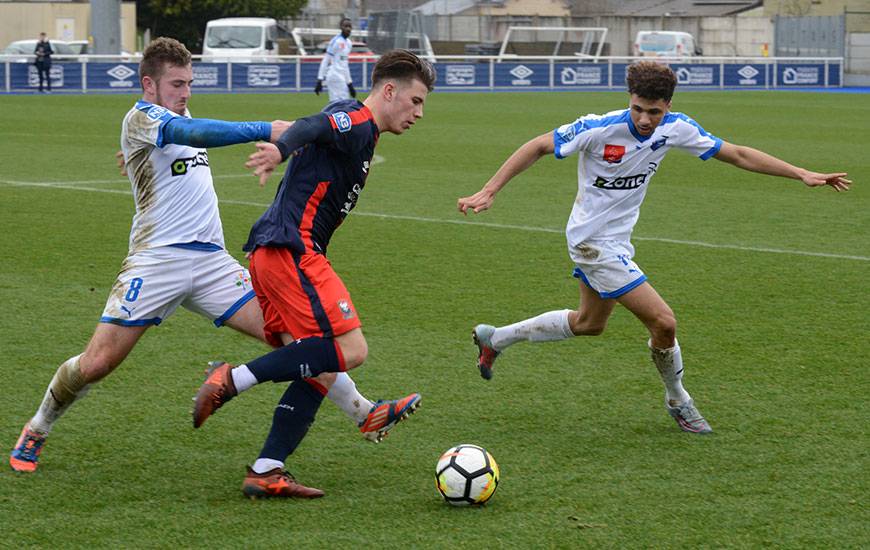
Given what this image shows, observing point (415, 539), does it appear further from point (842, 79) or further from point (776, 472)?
point (842, 79)

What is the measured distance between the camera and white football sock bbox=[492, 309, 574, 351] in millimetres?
6723

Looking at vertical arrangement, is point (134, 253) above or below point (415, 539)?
above

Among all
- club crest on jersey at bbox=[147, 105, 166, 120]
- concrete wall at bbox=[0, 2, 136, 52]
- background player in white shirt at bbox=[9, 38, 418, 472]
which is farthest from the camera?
concrete wall at bbox=[0, 2, 136, 52]

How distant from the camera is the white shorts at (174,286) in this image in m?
5.37

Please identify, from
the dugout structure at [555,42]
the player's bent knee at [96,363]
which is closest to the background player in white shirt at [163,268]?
the player's bent knee at [96,363]

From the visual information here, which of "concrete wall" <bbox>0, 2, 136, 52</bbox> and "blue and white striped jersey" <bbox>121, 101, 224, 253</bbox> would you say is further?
"concrete wall" <bbox>0, 2, 136, 52</bbox>

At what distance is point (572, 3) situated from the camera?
73750 mm

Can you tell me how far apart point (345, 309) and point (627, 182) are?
1930 mm

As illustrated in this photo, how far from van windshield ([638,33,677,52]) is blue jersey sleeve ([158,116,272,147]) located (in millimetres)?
45537

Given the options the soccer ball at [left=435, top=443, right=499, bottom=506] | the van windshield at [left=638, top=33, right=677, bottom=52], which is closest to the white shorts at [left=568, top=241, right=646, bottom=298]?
the soccer ball at [left=435, top=443, right=499, bottom=506]

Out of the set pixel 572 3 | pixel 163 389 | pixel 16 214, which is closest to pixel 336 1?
pixel 572 3

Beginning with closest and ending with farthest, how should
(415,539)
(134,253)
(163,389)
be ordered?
(415,539), (134,253), (163,389)

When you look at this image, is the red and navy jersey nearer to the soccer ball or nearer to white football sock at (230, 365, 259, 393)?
white football sock at (230, 365, 259, 393)

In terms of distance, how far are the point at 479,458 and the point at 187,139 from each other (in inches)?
65.7
